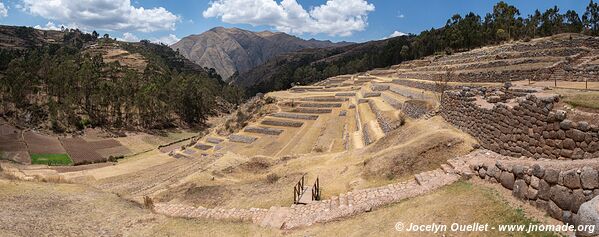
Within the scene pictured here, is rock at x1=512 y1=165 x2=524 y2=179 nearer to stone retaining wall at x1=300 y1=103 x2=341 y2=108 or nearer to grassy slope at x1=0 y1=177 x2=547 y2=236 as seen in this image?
grassy slope at x1=0 y1=177 x2=547 y2=236

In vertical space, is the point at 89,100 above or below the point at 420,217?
above

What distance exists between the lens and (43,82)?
81.7 meters

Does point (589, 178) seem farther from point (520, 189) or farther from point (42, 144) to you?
point (42, 144)

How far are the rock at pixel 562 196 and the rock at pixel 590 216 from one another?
0.84 meters

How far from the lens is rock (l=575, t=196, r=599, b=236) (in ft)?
17.7

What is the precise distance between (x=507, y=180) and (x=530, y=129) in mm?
2675

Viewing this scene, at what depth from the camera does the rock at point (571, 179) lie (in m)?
6.66

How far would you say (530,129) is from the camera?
10.6 meters

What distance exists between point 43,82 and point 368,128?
83219mm

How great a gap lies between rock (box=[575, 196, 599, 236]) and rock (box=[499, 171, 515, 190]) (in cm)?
279

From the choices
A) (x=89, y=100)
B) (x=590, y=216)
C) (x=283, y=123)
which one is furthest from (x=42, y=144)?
(x=590, y=216)

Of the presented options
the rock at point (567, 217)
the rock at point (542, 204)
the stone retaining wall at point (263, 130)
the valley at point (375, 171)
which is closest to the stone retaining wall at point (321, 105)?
the valley at point (375, 171)

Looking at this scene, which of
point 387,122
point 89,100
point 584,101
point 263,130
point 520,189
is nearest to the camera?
point 520,189

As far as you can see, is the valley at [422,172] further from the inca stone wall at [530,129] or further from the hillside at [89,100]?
the hillside at [89,100]
